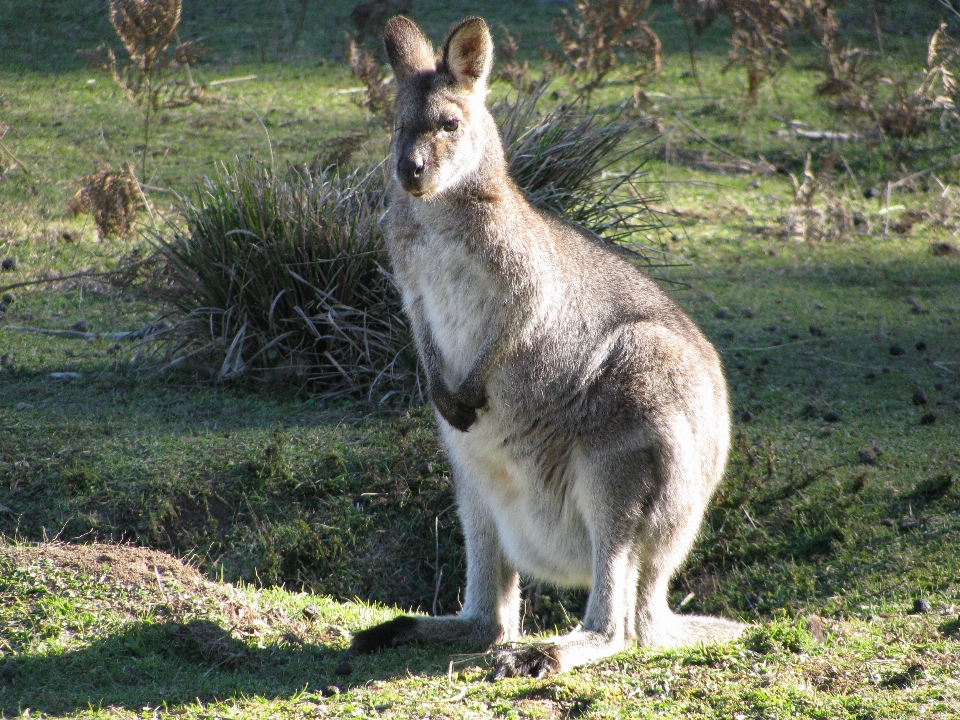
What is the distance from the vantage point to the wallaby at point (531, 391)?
3627mm

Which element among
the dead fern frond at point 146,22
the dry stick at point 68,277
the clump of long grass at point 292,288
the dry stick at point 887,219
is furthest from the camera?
the dry stick at point 887,219

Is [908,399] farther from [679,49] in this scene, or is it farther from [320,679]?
[679,49]

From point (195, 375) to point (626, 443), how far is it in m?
3.28

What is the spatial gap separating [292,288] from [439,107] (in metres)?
2.59

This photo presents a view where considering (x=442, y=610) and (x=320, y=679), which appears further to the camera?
(x=442, y=610)

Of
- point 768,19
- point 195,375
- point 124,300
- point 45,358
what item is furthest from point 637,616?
point 768,19

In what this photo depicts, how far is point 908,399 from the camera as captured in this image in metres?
5.89

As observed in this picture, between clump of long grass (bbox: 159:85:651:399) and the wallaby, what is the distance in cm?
190

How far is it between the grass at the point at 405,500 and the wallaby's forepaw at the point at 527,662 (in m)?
0.06

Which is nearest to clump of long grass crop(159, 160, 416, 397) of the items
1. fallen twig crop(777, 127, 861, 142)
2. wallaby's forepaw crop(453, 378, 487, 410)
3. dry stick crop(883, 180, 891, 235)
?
wallaby's forepaw crop(453, 378, 487, 410)

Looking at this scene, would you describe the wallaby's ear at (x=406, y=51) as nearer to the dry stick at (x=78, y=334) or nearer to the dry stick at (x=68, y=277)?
the dry stick at (x=68, y=277)

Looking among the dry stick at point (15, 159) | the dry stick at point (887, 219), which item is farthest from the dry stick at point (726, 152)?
the dry stick at point (15, 159)

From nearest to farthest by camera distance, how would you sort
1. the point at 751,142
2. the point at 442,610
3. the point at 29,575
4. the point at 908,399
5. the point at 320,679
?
the point at 320,679, the point at 29,575, the point at 442,610, the point at 908,399, the point at 751,142

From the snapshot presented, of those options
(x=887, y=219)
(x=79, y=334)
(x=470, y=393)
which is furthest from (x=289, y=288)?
(x=887, y=219)
